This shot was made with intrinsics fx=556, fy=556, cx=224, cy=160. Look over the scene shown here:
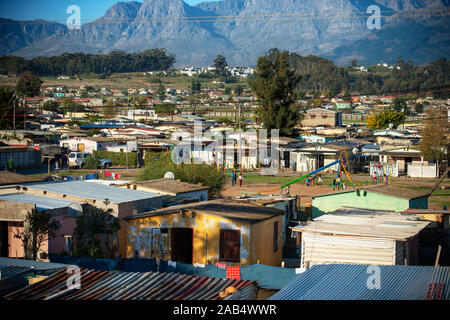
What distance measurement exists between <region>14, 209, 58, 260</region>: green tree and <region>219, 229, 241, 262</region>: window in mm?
4509

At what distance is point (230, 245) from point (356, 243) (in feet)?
11.2

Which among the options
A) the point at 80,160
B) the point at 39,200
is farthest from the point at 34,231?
the point at 80,160

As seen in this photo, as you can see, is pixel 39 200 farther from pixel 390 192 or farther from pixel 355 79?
pixel 355 79

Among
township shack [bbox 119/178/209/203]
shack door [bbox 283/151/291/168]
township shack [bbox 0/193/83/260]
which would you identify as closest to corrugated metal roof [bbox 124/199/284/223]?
township shack [bbox 0/193/83/260]

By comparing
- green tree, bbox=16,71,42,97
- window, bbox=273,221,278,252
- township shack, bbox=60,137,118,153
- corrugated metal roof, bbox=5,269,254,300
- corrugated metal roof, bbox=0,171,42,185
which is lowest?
window, bbox=273,221,278,252

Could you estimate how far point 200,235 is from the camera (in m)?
15.1

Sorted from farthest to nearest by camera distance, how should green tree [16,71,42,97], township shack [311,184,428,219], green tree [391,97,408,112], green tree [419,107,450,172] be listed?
green tree [16,71,42,97] < green tree [391,97,408,112] < green tree [419,107,450,172] < township shack [311,184,428,219]

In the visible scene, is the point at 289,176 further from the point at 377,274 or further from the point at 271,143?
the point at 377,274

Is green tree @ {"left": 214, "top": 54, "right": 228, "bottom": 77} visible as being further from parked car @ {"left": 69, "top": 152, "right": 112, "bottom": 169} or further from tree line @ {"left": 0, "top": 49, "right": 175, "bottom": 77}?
parked car @ {"left": 69, "top": 152, "right": 112, "bottom": 169}

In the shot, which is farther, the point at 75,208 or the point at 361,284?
the point at 75,208

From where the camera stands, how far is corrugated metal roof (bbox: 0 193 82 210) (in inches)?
600

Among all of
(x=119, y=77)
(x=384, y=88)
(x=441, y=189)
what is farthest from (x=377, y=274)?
(x=119, y=77)

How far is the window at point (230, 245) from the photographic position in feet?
48.4

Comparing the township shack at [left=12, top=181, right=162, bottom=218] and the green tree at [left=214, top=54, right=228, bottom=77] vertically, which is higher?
the green tree at [left=214, top=54, right=228, bottom=77]
